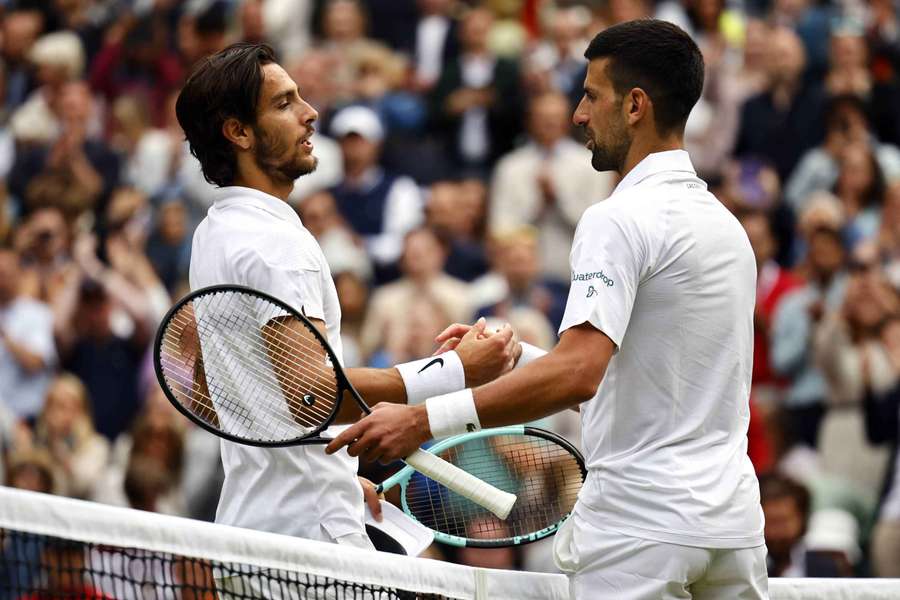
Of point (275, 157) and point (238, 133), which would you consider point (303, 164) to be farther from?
point (238, 133)

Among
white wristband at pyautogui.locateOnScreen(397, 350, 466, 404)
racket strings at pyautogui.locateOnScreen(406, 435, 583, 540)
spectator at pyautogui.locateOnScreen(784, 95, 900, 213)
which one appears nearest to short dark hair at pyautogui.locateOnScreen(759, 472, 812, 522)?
spectator at pyautogui.locateOnScreen(784, 95, 900, 213)

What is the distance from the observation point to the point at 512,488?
4.91 m

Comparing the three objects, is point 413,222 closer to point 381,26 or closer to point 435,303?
point 435,303

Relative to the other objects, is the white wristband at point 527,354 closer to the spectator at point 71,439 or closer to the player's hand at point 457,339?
the player's hand at point 457,339

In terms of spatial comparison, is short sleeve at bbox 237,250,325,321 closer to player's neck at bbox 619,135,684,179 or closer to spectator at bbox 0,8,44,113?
player's neck at bbox 619,135,684,179

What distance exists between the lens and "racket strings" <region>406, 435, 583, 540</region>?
189 inches

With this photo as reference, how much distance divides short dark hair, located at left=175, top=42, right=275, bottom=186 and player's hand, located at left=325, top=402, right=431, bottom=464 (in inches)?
33.4

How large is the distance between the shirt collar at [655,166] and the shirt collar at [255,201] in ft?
2.87

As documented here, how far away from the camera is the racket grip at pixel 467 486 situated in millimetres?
4266

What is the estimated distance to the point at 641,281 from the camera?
403 cm

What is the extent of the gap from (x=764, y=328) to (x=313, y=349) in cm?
556

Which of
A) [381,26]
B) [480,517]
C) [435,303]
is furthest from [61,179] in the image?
[480,517]

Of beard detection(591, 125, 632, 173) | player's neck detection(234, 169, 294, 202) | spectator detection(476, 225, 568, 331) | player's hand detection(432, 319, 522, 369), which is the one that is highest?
beard detection(591, 125, 632, 173)

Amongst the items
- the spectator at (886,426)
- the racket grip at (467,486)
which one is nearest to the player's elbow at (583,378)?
the racket grip at (467,486)
